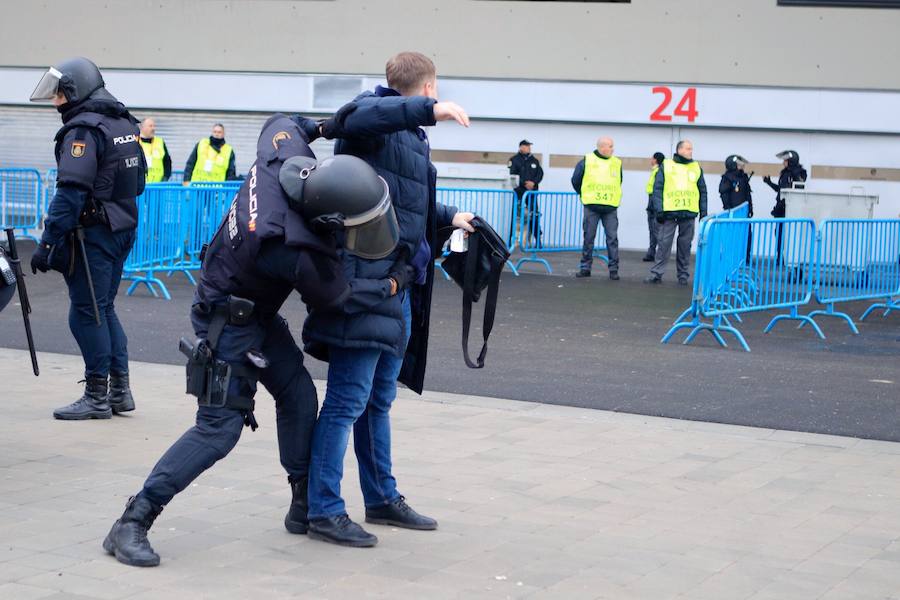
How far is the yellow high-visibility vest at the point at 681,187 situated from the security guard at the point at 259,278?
12854mm

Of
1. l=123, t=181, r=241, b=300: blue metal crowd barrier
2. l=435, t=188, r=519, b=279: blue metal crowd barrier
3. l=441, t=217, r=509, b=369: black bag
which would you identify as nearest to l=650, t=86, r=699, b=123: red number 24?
l=435, t=188, r=519, b=279: blue metal crowd barrier

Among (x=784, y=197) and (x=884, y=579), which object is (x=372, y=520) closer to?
(x=884, y=579)

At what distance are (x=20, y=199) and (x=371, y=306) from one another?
15.5 meters

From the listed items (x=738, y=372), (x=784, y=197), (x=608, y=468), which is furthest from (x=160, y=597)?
(x=784, y=197)

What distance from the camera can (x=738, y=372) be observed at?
1039 centimetres

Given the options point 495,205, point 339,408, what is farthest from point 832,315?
point 339,408

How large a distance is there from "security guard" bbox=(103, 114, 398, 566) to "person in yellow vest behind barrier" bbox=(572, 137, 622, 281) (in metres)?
13.2

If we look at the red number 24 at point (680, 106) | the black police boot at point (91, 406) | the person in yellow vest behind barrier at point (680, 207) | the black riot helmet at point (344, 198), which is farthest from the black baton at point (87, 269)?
the red number 24 at point (680, 106)

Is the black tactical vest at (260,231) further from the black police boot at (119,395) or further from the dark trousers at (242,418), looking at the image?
the black police boot at (119,395)

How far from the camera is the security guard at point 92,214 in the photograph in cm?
742

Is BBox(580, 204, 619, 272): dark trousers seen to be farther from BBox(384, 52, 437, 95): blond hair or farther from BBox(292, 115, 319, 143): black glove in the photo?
BBox(292, 115, 319, 143): black glove

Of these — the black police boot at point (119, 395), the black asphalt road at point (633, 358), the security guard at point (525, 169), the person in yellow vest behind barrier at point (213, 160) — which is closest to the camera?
the black police boot at point (119, 395)

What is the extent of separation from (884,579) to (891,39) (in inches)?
732

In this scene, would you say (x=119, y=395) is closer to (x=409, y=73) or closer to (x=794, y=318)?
(x=409, y=73)
